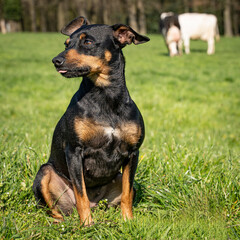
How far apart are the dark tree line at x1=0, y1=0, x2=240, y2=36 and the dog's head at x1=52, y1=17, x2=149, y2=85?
37.0m

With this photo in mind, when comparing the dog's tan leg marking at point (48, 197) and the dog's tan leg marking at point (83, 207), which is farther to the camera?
the dog's tan leg marking at point (48, 197)

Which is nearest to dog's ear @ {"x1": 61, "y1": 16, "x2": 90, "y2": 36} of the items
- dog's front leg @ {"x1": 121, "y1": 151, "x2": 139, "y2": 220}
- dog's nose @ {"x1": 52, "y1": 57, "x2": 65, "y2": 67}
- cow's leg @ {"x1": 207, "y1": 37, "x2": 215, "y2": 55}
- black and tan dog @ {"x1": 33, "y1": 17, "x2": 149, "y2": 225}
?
black and tan dog @ {"x1": 33, "y1": 17, "x2": 149, "y2": 225}

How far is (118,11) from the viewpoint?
1925 inches

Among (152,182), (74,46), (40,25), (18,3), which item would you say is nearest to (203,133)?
(152,182)

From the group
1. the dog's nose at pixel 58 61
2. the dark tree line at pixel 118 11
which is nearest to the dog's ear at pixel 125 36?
the dog's nose at pixel 58 61

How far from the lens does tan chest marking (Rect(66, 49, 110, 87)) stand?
2957mm

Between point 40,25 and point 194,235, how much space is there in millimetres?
61215

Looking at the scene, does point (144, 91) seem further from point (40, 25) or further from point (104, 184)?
point (40, 25)

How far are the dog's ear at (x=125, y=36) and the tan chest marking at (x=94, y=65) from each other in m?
0.33

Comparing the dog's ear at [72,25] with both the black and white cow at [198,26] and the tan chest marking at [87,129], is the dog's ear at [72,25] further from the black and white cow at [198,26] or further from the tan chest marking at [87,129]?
the black and white cow at [198,26]

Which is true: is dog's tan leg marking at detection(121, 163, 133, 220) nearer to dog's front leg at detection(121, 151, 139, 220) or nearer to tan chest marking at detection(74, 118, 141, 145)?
dog's front leg at detection(121, 151, 139, 220)

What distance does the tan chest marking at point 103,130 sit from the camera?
300cm

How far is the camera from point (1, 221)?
2.90m

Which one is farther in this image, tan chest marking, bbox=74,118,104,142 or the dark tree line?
the dark tree line
